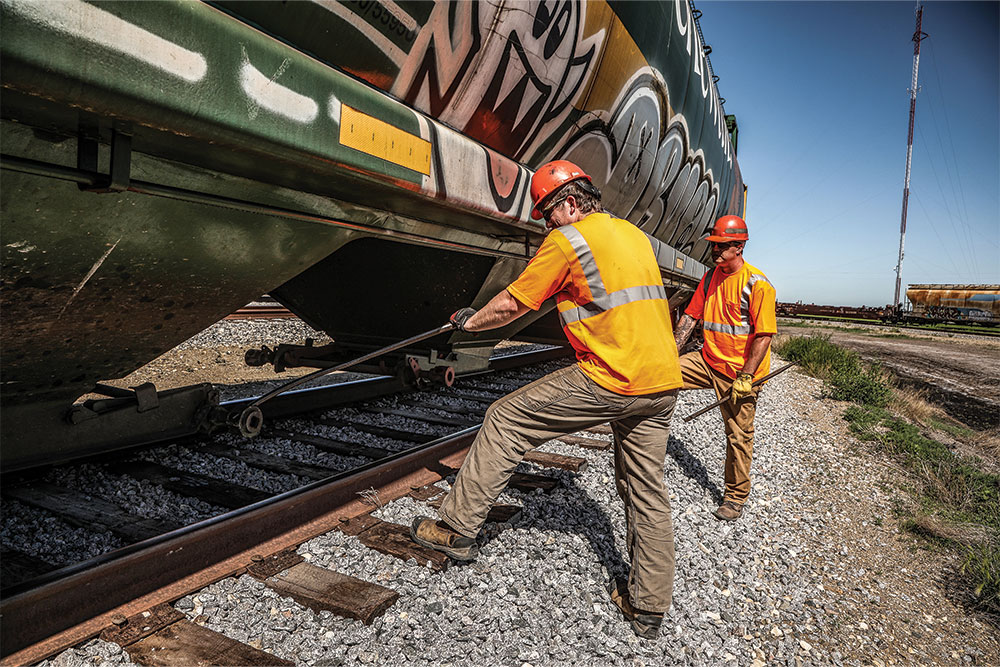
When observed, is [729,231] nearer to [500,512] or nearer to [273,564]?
[500,512]

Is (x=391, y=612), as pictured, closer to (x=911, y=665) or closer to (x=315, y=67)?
(x=315, y=67)

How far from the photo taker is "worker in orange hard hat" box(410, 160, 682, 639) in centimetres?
233

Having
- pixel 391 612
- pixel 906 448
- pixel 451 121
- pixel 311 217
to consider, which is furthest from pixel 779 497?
pixel 311 217

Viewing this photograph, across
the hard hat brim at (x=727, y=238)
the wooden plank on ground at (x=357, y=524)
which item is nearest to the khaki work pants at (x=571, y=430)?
the wooden plank on ground at (x=357, y=524)

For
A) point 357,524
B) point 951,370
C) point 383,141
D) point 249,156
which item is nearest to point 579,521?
point 357,524

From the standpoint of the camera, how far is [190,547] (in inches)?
86.6

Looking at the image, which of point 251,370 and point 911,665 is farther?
point 251,370

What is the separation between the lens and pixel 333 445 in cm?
378

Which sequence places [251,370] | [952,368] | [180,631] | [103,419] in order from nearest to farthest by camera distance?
1. [180,631]
2. [103,419]
3. [251,370]
4. [952,368]

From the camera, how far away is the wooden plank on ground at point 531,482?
11.0ft

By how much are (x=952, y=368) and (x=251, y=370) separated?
18.0 m

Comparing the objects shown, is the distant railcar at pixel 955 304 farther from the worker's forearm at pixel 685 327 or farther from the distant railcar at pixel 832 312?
the worker's forearm at pixel 685 327

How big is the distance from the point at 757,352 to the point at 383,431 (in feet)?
8.42

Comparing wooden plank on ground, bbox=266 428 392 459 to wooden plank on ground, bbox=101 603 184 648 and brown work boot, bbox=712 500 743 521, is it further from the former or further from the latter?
brown work boot, bbox=712 500 743 521
